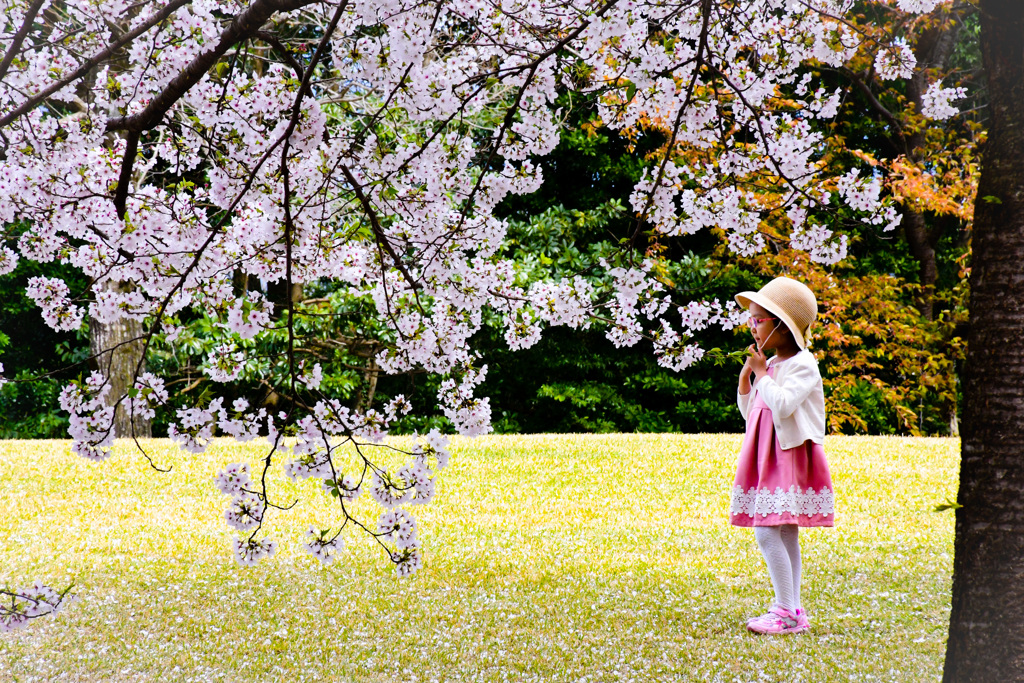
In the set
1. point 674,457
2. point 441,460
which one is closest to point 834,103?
point 441,460

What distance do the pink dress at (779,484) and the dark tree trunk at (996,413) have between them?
0.66 m

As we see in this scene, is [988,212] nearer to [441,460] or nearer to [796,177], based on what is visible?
[796,177]

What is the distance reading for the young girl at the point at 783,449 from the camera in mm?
3137

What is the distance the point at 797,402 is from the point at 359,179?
1.85 m

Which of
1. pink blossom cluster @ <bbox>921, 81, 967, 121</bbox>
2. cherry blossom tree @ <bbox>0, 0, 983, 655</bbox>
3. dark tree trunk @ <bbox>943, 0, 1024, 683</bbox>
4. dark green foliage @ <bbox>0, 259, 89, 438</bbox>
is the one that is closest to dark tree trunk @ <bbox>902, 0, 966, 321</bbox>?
pink blossom cluster @ <bbox>921, 81, 967, 121</bbox>

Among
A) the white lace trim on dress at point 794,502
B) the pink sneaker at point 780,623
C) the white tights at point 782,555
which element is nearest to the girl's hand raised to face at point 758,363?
the white lace trim on dress at point 794,502

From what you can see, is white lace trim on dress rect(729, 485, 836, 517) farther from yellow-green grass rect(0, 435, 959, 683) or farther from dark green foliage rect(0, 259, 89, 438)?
dark green foliage rect(0, 259, 89, 438)

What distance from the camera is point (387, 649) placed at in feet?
10.8

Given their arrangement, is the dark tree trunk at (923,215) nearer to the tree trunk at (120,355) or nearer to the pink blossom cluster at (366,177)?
the pink blossom cluster at (366,177)

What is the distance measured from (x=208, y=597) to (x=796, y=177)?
132 inches

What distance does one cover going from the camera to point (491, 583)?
13.6 feet

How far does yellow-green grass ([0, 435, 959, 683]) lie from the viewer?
10.4ft

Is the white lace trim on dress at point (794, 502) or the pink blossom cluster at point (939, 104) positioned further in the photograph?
the pink blossom cluster at point (939, 104)

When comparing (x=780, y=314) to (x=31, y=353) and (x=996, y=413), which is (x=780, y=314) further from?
(x=31, y=353)
